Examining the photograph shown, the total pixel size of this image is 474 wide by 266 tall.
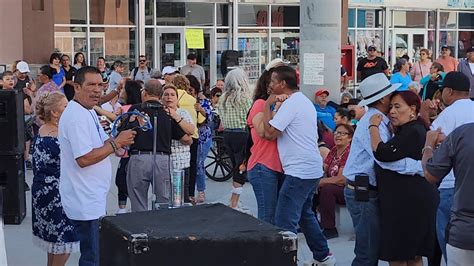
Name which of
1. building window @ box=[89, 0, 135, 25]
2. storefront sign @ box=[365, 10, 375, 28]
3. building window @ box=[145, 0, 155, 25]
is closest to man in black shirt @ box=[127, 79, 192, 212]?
building window @ box=[89, 0, 135, 25]

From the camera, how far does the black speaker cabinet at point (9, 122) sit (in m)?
8.81

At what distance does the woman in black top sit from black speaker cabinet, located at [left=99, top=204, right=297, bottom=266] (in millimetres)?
2560

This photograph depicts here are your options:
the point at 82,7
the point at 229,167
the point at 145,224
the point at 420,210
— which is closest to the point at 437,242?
the point at 420,210

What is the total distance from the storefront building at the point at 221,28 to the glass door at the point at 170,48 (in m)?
0.03

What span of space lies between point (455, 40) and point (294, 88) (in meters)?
25.2

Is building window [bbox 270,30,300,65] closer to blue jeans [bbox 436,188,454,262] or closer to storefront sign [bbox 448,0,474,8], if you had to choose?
storefront sign [bbox 448,0,474,8]

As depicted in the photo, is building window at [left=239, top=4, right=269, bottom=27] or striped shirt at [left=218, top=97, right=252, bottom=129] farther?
building window at [left=239, top=4, right=269, bottom=27]

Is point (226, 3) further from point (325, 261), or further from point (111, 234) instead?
point (111, 234)

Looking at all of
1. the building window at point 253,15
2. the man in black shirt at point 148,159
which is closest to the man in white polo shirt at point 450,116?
the man in black shirt at point 148,159

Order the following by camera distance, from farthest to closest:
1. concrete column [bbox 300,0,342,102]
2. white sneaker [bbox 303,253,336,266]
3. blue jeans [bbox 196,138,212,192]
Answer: blue jeans [bbox 196,138,212,192]
concrete column [bbox 300,0,342,102]
white sneaker [bbox 303,253,336,266]

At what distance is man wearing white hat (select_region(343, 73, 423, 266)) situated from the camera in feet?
18.8

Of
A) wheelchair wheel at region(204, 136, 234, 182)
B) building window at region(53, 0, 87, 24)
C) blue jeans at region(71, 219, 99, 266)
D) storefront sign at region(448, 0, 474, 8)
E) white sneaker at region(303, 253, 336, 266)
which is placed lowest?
white sneaker at region(303, 253, 336, 266)

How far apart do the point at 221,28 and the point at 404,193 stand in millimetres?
18790

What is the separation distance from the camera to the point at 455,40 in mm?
30484
